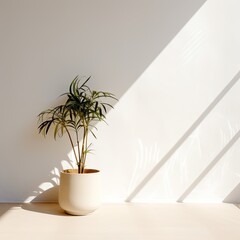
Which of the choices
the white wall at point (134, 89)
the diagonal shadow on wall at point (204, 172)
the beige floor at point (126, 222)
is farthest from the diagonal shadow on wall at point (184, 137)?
the diagonal shadow on wall at point (204, 172)

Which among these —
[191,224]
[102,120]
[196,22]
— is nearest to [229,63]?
[196,22]

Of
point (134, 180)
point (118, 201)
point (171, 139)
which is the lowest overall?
point (118, 201)

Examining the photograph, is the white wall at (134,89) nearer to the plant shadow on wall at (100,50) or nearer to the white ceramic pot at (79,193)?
the plant shadow on wall at (100,50)

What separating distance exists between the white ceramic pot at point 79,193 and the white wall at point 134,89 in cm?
41

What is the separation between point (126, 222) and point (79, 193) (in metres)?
0.43

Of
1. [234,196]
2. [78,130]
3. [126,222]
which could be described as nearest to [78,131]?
[78,130]

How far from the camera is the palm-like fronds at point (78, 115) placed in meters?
2.68

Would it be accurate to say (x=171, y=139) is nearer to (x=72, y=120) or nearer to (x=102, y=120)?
(x=102, y=120)

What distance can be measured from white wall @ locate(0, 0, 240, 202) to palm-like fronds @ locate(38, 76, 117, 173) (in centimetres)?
8

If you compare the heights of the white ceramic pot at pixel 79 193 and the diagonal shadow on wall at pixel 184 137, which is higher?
the diagonal shadow on wall at pixel 184 137

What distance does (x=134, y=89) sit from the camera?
9.82 feet

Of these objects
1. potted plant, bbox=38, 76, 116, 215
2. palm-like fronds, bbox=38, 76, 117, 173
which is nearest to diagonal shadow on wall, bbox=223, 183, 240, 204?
potted plant, bbox=38, 76, 116, 215

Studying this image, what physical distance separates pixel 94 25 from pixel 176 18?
2.55 ft

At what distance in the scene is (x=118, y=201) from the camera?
3.00 meters
